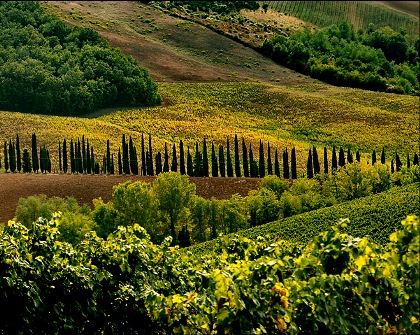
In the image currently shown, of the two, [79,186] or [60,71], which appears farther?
[60,71]

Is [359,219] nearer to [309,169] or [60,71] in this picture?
[309,169]

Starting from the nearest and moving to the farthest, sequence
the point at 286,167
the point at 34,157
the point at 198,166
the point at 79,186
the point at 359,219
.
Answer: the point at 359,219 → the point at 79,186 → the point at 198,166 → the point at 286,167 → the point at 34,157

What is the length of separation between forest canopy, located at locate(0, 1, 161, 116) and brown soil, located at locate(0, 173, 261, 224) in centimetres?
4820

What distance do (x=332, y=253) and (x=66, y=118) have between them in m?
133

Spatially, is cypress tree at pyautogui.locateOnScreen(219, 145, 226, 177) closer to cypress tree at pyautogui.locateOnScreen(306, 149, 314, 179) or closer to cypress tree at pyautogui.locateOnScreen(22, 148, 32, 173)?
cypress tree at pyautogui.locateOnScreen(306, 149, 314, 179)

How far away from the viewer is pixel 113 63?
568 feet

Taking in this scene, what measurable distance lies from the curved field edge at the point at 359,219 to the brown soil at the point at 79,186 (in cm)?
2913

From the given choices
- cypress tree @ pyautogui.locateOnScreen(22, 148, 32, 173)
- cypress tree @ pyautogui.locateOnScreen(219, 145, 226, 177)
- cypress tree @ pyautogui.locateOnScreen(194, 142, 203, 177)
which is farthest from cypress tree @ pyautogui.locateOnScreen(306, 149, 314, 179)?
cypress tree @ pyautogui.locateOnScreen(22, 148, 32, 173)

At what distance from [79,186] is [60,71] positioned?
6497 centimetres

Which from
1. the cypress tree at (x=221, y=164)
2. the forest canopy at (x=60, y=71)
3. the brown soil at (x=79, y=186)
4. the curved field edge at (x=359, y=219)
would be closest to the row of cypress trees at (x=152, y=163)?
the cypress tree at (x=221, y=164)

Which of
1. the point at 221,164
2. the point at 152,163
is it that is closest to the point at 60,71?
the point at 152,163

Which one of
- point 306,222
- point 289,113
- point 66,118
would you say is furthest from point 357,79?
point 306,222

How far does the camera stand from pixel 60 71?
165875 millimetres

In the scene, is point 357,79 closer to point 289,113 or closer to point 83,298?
point 289,113
